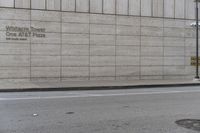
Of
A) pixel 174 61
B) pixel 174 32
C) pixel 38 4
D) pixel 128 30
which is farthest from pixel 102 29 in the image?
pixel 174 61

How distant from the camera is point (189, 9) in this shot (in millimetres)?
26062

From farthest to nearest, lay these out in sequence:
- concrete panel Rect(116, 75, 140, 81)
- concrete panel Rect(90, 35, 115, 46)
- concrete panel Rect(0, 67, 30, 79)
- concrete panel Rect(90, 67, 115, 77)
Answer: concrete panel Rect(116, 75, 140, 81) → concrete panel Rect(90, 67, 115, 77) → concrete panel Rect(90, 35, 115, 46) → concrete panel Rect(0, 67, 30, 79)

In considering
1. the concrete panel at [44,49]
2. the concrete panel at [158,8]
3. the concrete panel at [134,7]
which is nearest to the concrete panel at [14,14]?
the concrete panel at [44,49]

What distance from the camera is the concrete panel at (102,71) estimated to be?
23.1 metres

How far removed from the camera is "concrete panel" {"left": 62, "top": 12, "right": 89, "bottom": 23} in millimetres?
22297

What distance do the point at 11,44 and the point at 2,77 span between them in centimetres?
197

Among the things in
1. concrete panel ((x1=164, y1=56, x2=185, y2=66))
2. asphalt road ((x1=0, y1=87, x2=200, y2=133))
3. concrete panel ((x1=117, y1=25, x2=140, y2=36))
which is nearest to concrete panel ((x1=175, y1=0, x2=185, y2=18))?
concrete panel ((x1=164, y1=56, x2=185, y2=66))

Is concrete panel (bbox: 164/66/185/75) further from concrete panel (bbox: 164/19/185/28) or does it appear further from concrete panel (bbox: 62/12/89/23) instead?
concrete panel (bbox: 62/12/89/23)

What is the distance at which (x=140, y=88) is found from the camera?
1998cm

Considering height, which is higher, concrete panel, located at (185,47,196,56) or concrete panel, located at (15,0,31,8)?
concrete panel, located at (15,0,31,8)

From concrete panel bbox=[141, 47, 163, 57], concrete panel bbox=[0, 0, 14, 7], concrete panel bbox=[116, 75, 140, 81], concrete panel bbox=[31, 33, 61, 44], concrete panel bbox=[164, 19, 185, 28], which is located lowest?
concrete panel bbox=[116, 75, 140, 81]

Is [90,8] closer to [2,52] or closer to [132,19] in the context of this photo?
[132,19]

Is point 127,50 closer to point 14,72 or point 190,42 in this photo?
point 190,42

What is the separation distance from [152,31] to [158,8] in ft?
5.50
